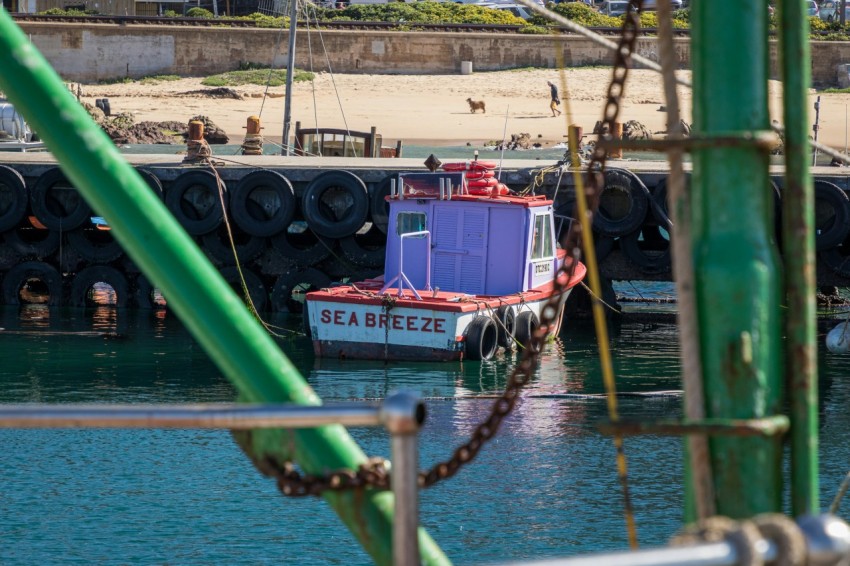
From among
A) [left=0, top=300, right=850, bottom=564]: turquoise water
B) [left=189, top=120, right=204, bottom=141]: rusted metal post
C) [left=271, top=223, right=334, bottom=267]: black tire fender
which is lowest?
[left=0, top=300, right=850, bottom=564]: turquoise water

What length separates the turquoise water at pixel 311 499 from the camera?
33.8 ft

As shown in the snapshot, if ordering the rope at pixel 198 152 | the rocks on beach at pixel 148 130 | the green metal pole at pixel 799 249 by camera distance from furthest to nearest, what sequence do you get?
the rocks on beach at pixel 148 130, the rope at pixel 198 152, the green metal pole at pixel 799 249

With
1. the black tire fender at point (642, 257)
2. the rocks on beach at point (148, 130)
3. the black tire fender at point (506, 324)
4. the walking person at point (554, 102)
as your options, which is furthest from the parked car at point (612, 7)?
the black tire fender at point (506, 324)

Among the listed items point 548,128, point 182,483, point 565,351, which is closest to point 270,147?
point 548,128

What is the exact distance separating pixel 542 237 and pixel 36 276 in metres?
10.6

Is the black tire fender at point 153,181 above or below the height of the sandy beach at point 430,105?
below

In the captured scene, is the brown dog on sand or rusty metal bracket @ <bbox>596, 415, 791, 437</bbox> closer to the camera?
rusty metal bracket @ <bbox>596, 415, 791, 437</bbox>

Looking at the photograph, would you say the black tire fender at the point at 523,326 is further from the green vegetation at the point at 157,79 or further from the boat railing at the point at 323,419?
the green vegetation at the point at 157,79

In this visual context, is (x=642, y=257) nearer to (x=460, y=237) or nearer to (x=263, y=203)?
(x=460, y=237)

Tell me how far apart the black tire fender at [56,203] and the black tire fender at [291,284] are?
166 inches

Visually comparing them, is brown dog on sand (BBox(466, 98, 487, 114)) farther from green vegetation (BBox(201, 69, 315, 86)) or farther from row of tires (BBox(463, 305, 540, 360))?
row of tires (BBox(463, 305, 540, 360))

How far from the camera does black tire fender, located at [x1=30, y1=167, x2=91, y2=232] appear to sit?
22.4 m

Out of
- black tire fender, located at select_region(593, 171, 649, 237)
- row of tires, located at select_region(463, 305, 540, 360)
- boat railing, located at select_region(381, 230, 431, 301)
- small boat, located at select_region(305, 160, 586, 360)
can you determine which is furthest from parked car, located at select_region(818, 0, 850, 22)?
boat railing, located at select_region(381, 230, 431, 301)

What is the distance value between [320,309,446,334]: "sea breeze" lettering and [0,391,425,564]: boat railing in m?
14.6
